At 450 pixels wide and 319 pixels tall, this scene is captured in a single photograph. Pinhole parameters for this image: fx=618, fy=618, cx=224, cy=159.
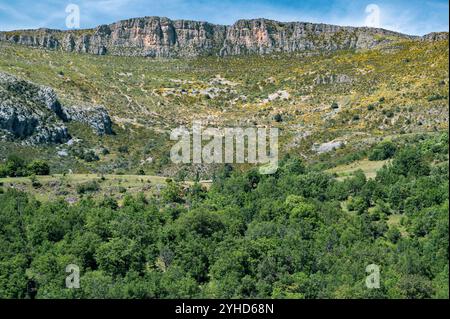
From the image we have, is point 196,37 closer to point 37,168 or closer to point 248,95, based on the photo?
point 248,95

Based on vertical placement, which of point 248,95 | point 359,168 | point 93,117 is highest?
point 248,95

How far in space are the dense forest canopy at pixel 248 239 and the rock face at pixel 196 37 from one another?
11170 centimetres

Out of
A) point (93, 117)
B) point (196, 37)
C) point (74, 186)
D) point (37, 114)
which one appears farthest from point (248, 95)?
point (74, 186)

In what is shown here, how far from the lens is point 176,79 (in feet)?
532

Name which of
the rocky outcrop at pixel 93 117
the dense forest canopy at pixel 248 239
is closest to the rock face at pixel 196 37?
the rocky outcrop at pixel 93 117

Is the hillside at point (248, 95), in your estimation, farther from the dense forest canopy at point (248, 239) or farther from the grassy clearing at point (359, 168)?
the dense forest canopy at point (248, 239)

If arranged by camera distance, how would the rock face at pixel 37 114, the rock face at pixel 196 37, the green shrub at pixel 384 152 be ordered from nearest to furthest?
the green shrub at pixel 384 152, the rock face at pixel 37 114, the rock face at pixel 196 37

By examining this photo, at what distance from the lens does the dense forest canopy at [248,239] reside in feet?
151

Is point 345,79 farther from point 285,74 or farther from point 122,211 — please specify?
point 122,211

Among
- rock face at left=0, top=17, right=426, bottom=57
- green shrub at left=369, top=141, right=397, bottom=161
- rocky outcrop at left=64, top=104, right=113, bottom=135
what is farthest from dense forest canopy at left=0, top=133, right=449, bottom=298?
rock face at left=0, top=17, right=426, bottom=57

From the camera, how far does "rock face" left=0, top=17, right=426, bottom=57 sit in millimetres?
180250

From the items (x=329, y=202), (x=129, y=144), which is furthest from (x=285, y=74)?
(x=329, y=202)

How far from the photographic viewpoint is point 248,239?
54.4 metres

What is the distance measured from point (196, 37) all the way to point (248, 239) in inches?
5794
